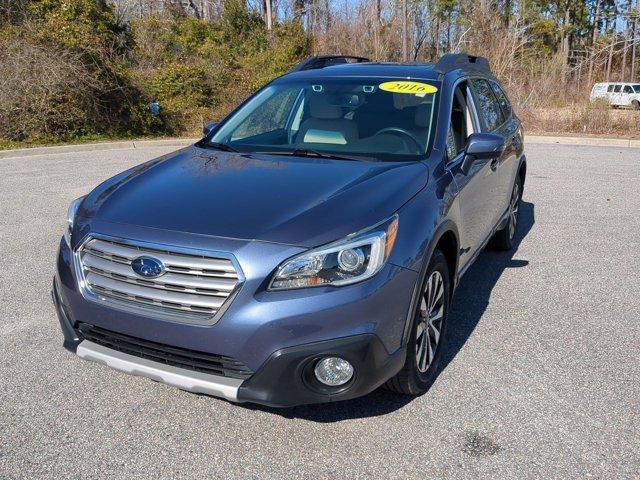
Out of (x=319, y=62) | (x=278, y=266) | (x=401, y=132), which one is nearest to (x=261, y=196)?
(x=278, y=266)

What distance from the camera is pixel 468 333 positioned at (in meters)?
3.98

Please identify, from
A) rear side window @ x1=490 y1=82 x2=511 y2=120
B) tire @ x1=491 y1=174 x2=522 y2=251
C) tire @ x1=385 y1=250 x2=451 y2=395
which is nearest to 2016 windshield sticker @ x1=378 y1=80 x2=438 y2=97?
tire @ x1=385 y1=250 x2=451 y2=395

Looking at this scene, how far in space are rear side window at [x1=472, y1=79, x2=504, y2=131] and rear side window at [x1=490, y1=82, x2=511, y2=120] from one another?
0.13 meters

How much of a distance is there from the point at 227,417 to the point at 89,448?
65cm

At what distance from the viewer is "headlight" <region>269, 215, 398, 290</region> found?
2512mm

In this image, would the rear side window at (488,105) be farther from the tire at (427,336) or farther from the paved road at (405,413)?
the tire at (427,336)

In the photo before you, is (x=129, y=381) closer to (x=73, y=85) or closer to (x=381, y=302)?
(x=381, y=302)

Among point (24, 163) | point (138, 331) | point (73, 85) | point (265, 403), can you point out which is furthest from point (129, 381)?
point (73, 85)

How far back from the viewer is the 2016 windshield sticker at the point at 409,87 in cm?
400

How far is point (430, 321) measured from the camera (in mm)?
3221

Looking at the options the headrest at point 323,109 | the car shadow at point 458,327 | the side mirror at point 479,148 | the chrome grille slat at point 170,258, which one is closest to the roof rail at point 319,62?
the headrest at point 323,109

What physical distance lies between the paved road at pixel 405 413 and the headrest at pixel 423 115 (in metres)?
1.37

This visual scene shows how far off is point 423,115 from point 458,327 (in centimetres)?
143

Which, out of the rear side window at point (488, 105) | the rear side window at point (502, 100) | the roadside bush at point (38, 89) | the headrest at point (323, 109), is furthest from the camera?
the roadside bush at point (38, 89)
